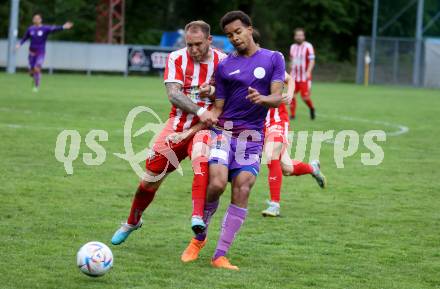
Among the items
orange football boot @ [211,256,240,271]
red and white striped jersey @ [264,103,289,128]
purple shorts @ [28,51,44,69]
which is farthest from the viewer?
purple shorts @ [28,51,44,69]

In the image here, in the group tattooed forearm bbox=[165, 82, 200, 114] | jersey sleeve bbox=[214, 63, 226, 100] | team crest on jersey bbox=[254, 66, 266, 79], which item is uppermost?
team crest on jersey bbox=[254, 66, 266, 79]

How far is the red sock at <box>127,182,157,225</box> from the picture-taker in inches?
300

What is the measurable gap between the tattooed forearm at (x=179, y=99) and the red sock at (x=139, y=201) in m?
0.81

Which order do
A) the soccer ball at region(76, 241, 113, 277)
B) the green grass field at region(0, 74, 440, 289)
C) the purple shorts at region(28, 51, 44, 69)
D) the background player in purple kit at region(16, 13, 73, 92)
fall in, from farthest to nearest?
the background player in purple kit at region(16, 13, 73, 92), the purple shorts at region(28, 51, 44, 69), the green grass field at region(0, 74, 440, 289), the soccer ball at region(76, 241, 113, 277)

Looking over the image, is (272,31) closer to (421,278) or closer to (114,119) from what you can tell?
(114,119)

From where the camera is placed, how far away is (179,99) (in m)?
7.20

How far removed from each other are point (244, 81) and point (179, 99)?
511 millimetres

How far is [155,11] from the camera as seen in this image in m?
60.6

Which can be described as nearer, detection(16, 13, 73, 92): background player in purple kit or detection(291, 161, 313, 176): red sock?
detection(291, 161, 313, 176): red sock

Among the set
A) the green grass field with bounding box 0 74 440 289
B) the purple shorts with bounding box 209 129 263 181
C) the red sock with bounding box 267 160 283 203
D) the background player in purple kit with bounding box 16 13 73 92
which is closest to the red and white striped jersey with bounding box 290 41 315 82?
the green grass field with bounding box 0 74 440 289

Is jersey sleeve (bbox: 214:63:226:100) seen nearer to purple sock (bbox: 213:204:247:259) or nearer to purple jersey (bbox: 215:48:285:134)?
purple jersey (bbox: 215:48:285:134)

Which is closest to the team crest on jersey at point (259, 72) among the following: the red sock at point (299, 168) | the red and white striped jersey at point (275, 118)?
the red and white striped jersey at point (275, 118)

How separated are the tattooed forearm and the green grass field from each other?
44.2 inches

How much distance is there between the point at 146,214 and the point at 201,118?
2227mm
